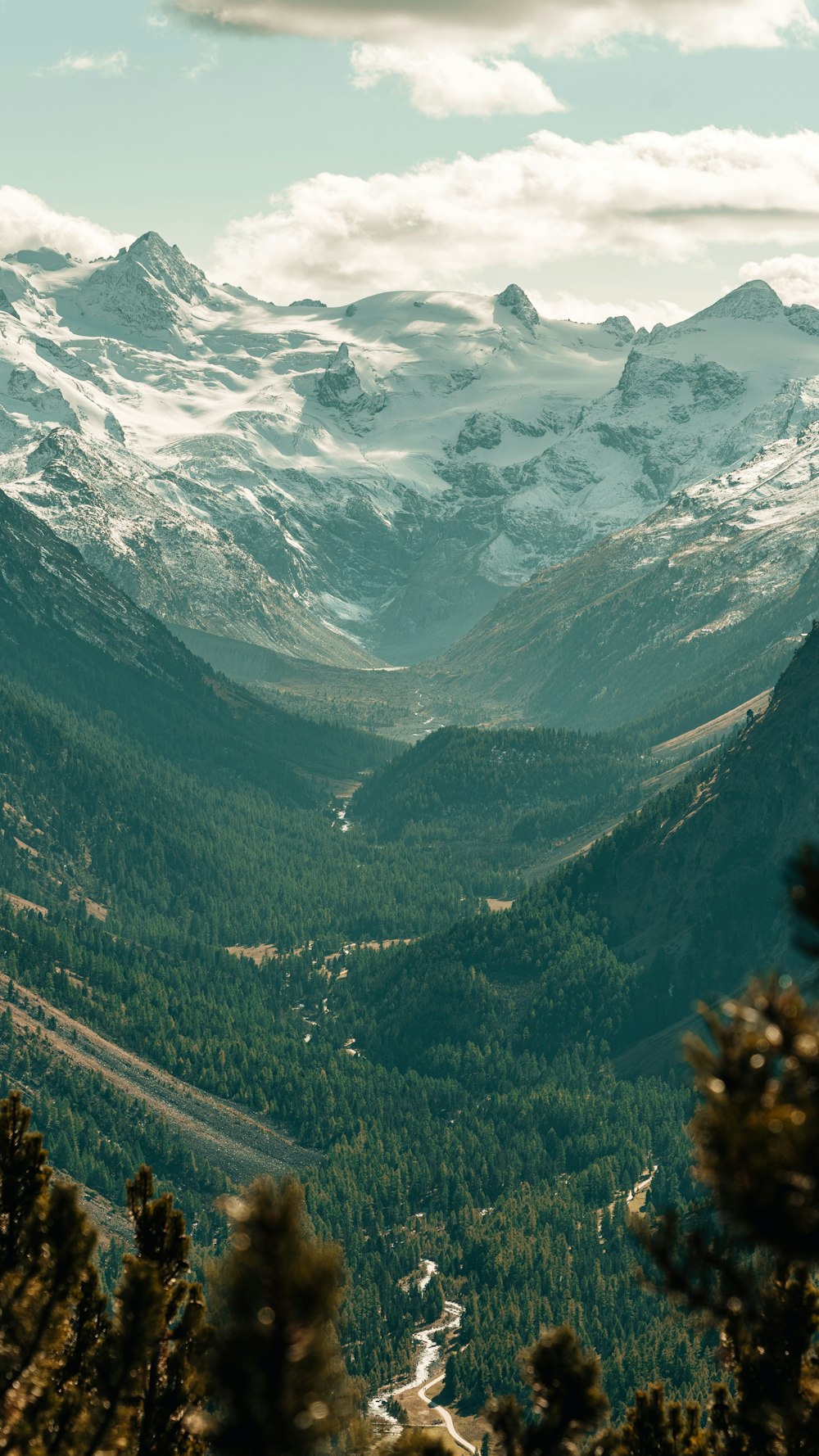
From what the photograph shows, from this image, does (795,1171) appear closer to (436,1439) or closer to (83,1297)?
(436,1439)

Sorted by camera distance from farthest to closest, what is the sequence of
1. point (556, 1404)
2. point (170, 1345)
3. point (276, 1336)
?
1. point (170, 1345)
2. point (556, 1404)
3. point (276, 1336)

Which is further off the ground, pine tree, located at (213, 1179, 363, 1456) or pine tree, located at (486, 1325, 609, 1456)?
pine tree, located at (213, 1179, 363, 1456)

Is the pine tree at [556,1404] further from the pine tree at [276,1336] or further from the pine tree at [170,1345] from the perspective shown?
the pine tree at [170,1345]

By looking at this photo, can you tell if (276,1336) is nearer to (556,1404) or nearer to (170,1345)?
(556,1404)

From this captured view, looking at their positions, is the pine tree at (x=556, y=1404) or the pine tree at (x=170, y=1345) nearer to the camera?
the pine tree at (x=556, y=1404)

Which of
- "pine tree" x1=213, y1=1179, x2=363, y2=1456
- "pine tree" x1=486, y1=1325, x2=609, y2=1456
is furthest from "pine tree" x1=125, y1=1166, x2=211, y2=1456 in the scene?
"pine tree" x1=213, y1=1179, x2=363, y2=1456

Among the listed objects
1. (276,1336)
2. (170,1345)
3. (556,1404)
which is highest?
(276,1336)

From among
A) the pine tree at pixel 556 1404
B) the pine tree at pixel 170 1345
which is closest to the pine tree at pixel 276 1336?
the pine tree at pixel 556 1404

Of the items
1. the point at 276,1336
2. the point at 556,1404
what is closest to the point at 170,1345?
the point at 556,1404

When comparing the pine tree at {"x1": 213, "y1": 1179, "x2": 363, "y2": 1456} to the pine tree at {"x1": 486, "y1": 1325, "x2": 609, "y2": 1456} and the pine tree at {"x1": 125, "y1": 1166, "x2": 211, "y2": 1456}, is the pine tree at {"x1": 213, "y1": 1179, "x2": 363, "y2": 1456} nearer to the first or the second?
the pine tree at {"x1": 486, "y1": 1325, "x2": 609, "y2": 1456}

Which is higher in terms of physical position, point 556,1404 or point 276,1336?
point 276,1336

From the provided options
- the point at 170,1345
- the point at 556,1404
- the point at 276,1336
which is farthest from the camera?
the point at 170,1345

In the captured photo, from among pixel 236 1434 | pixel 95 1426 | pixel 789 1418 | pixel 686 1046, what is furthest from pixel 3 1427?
pixel 686 1046
